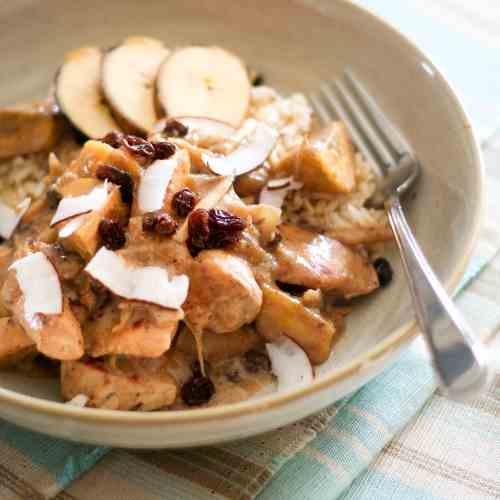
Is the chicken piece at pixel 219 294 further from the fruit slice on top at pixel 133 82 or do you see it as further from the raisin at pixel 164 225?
the fruit slice on top at pixel 133 82

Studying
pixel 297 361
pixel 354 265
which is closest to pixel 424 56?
pixel 354 265

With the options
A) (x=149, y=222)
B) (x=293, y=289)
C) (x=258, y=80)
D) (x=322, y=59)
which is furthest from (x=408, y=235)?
(x=258, y=80)

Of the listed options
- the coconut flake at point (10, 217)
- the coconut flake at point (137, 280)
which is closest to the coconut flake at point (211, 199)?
the coconut flake at point (137, 280)

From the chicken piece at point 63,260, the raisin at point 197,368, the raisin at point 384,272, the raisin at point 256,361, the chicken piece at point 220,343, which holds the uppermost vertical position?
the raisin at point 384,272

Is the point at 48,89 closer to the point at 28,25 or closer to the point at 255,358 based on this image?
the point at 28,25

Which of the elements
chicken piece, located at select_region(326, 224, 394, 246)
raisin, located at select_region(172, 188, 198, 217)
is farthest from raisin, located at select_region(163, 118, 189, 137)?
chicken piece, located at select_region(326, 224, 394, 246)
